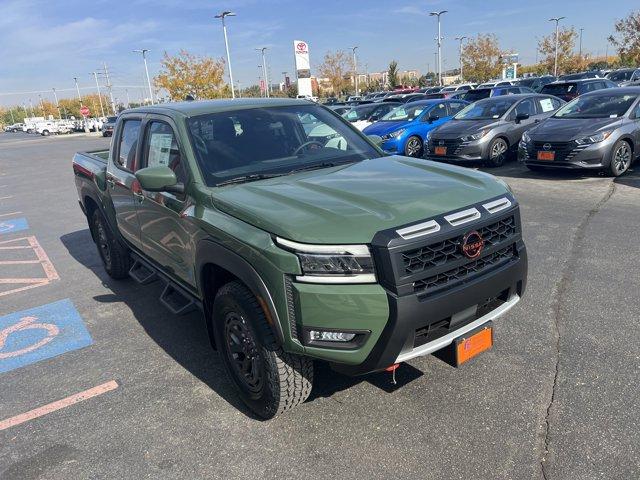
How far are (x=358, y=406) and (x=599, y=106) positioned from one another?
9503 mm

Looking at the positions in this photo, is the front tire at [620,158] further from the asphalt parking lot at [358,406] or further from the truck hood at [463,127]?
the asphalt parking lot at [358,406]

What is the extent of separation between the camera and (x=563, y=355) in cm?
352

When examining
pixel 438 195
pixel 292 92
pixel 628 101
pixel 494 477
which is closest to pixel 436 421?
Answer: pixel 494 477

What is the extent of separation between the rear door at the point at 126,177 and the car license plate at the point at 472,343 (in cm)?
292

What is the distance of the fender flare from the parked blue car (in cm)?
1018

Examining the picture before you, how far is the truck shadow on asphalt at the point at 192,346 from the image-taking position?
3377 mm

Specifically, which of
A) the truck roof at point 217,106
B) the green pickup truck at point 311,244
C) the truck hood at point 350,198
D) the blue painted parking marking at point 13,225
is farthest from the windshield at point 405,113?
the truck hood at point 350,198

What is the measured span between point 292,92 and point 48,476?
63131 mm

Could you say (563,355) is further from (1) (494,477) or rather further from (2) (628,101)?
(2) (628,101)

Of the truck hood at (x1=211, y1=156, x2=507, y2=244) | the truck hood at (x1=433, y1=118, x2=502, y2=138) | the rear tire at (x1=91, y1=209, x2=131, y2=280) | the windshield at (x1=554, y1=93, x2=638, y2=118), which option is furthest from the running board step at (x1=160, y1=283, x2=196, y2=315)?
the windshield at (x1=554, y1=93, x2=638, y2=118)

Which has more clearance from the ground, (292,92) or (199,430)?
(292,92)

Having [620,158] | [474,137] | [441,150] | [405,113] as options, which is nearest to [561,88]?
[405,113]

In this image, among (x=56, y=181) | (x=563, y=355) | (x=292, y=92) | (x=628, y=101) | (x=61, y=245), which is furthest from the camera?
(x=292, y=92)

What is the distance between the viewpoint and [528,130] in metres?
10.6
